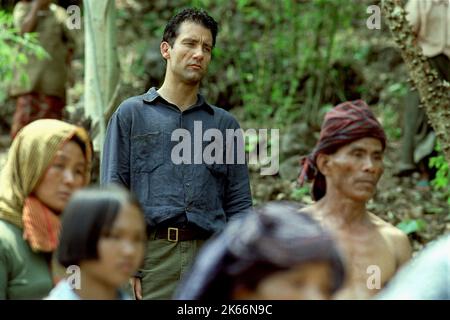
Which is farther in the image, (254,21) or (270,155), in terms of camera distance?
(254,21)

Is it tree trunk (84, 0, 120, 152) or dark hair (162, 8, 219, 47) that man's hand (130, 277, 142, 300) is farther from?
tree trunk (84, 0, 120, 152)

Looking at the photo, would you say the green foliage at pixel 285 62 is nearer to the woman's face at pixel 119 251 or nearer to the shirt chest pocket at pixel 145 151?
the shirt chest pocket at pixel 145 151

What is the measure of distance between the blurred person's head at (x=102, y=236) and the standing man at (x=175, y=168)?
4.80ft

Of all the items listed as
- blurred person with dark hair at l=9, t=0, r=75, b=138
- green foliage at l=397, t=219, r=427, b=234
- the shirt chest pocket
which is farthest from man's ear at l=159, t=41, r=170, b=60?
blurred person with dark hair at l=9, t=0, r=75, b=138

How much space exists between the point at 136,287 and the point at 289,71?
5575 millimetres

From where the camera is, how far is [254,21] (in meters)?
10.5

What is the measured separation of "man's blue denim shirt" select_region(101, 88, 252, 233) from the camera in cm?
430

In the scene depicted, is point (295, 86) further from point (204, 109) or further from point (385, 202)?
point (204, 109)

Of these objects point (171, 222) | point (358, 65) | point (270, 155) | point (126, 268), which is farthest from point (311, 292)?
point (358, 65)

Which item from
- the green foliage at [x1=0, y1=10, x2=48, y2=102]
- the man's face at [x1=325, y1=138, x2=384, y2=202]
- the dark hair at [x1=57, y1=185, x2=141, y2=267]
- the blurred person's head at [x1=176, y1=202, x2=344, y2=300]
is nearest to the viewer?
the blurred person's head at [x1=176, y1=202, x2=344, y2=300]

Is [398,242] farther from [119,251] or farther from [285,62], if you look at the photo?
[285,62]

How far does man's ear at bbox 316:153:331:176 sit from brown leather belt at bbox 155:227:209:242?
2.07 ft

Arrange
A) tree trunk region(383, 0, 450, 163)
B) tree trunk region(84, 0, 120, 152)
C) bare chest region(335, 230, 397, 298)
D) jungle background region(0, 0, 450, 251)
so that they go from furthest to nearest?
jungle background region(0, 0, 450, 251), tree trunk region(84, 0, 120, 152), tree trunk region(383, 0, 450, 163), bare chest region(335, 230, 397, 298)
